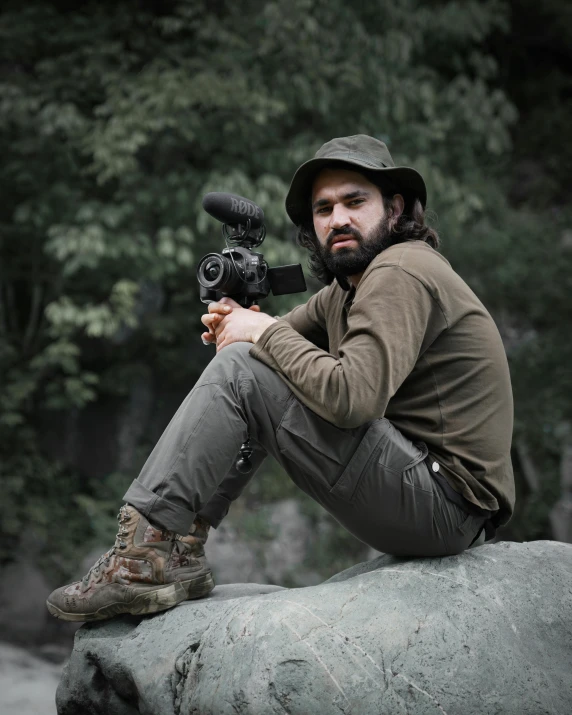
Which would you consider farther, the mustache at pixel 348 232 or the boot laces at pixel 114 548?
the mustache at pixel 348 232

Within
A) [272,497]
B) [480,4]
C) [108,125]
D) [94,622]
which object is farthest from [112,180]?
[94,622]

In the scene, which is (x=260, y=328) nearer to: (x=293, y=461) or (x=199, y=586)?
(x=293, y=461)

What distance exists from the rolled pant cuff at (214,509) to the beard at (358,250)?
0.79m

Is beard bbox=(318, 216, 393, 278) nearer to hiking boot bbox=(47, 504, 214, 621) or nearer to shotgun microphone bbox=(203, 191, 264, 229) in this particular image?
shotgun microphone bbox=(203, 191, 264, 229)

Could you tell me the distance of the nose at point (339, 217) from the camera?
8.49ft

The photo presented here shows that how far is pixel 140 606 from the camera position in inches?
98.5

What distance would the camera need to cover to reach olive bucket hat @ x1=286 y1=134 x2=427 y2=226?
2568 mm

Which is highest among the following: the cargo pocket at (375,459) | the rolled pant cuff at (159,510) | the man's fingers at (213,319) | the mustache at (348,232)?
the mustache at (348,232)

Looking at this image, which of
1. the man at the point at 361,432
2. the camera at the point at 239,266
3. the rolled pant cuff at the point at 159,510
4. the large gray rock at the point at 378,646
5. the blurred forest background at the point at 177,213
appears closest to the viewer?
the large gray rock at the point at 378,646

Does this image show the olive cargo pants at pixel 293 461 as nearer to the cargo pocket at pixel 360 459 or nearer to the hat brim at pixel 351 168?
the cargo pocket at pixel 360 459

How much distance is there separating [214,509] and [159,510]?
33 centimetres

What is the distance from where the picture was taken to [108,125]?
5625 millimetres

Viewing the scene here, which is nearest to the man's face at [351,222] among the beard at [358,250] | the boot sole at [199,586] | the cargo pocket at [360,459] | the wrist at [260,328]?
the beard at [358,250]

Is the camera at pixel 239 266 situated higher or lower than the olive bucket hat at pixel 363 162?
lower
